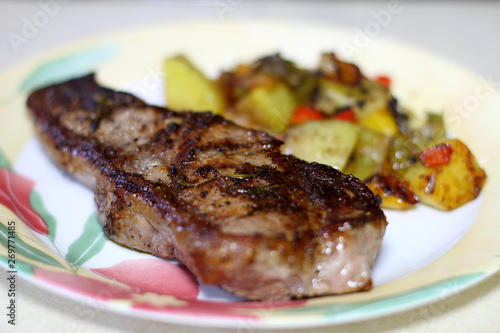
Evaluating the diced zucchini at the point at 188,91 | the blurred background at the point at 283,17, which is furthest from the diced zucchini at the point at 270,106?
the blurred background at the point at 283,17

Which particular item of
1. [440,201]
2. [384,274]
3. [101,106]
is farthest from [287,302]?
[101,106]

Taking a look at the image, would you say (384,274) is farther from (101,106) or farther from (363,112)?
(101,106)

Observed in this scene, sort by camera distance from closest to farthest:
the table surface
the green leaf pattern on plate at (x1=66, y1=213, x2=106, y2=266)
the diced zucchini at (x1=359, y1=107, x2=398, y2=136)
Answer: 1. the green leaf pattern on plate at (x1=66, y1=213, x2=106, y2=266)
2. the diced zucchini at (x1=359, y1=107, x2=398, y2=136)
3. the table surface

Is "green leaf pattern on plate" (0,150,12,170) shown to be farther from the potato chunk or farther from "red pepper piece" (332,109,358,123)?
the potato chunk

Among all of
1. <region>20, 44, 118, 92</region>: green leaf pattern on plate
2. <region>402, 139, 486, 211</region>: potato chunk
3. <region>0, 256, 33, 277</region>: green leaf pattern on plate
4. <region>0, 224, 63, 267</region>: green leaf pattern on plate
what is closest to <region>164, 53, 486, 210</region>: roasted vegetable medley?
<region>402, 139, 486, 211</region>: potato chunk

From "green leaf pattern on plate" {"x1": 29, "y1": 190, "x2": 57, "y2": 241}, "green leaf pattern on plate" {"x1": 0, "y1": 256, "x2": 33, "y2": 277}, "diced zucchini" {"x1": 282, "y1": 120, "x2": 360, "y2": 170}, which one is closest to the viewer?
"green leaf pattern on plate" {"x1": 0, "y1": 256, "x2": 33, "y2": 277}

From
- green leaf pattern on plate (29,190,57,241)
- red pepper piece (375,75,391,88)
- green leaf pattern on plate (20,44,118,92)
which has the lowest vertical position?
green leaf pattern on plate (29,190,57,241)
